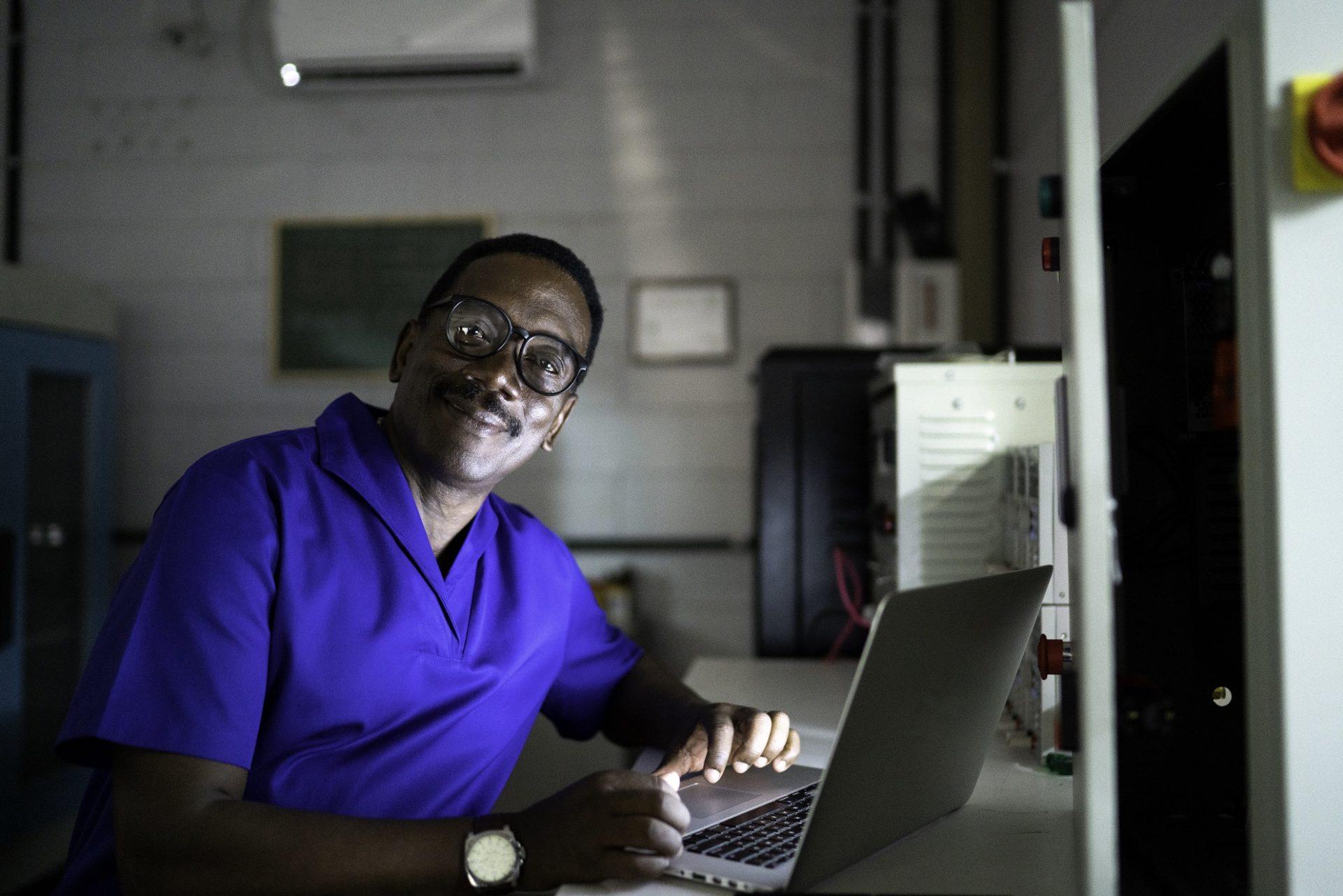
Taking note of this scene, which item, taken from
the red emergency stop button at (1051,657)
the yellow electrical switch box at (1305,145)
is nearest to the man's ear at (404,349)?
the red emergency stop button at (1051,657)

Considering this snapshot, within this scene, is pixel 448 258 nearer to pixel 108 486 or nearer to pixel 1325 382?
pixel 108 486

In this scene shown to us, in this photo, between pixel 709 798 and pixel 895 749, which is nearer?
pixel 895 749

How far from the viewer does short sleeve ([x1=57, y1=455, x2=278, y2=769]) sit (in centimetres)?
83

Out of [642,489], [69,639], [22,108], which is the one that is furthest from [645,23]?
[69,639]

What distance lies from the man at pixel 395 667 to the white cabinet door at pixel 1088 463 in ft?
1.10

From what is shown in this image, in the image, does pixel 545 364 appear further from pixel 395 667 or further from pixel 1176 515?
pixel 1176 515

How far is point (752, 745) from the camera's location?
3.50 feet

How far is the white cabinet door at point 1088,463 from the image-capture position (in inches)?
25.2

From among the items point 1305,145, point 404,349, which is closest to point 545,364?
point 404,349

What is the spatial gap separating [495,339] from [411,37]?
178 centimetres

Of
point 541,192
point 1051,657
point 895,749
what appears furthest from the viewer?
point 541,192

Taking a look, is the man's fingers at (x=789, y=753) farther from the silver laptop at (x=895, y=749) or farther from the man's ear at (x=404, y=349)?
the man's ear at (x=404, y=349)

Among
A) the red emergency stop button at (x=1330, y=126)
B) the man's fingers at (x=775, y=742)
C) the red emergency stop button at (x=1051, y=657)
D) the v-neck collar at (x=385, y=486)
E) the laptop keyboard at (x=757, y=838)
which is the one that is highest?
the red emergency stop button at (x=1330, y=126)

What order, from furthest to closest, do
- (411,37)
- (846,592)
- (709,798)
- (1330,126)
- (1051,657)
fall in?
(411,37) < (846,592) < (709,798) < (1051,657) < (1330,126)
